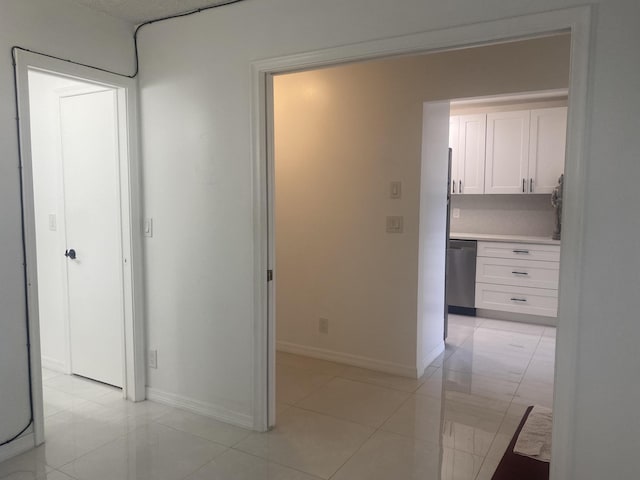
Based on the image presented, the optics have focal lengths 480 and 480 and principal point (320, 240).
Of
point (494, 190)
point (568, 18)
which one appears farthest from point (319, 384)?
point (494, 190)

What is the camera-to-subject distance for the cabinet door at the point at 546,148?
5070 mm

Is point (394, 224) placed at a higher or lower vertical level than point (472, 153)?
lower

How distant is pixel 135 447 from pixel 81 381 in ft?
3.86

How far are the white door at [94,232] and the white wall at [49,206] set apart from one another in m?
0.10

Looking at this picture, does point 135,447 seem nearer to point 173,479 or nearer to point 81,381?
point 173,479

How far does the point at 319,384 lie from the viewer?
3.52 m

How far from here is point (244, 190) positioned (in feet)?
8.98

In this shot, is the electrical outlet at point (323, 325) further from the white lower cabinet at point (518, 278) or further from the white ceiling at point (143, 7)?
the white ceiling at point (143, 7)

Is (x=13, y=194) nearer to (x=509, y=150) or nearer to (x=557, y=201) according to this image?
(x=509, y=150)

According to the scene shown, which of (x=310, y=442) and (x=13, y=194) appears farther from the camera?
(x=310, y=442)

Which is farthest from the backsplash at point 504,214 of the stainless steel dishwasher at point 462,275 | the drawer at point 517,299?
the drawer at point 517,299

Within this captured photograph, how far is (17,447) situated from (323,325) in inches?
87.9

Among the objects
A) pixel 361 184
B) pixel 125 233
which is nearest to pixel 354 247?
pixel 361 184

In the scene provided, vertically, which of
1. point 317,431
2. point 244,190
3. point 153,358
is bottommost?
point 317,431
